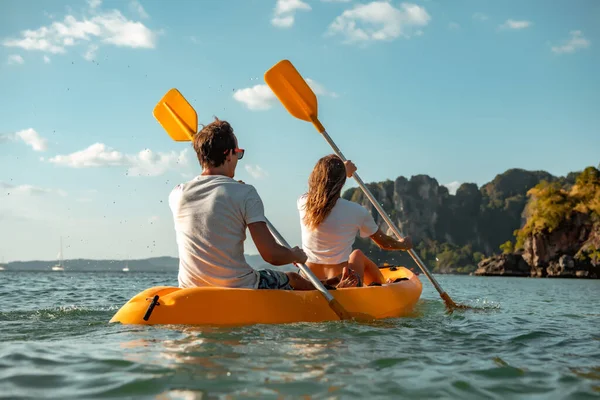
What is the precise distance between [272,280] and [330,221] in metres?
1.00

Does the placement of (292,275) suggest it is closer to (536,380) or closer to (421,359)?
(421,359)

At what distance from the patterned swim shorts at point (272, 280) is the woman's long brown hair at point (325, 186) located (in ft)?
2.54

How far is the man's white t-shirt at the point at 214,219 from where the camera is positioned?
14.5ft

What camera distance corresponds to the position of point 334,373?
123 inches

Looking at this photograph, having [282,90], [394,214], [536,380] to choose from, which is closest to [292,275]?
[536,380]

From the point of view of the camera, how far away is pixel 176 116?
687cm

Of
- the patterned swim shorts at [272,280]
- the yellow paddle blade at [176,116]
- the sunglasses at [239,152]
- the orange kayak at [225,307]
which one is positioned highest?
the yellow paddle blade at [176,116]

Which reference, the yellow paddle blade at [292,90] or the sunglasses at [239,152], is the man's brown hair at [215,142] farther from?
the yellow paddle blade at [292,90]

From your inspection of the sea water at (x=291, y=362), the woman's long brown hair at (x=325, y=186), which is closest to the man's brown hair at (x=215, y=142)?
the sea water at (x=291, y=362)

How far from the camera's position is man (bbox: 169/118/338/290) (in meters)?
4.43

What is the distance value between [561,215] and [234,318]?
67.3 metres

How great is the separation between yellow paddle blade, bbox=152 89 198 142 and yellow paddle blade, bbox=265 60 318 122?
1314 millimetres

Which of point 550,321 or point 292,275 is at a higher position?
point 292,275

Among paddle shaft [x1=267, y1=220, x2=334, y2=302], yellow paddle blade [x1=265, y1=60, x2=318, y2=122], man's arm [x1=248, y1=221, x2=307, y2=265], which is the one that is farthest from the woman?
yellow paddle blade [x1=265, y1=60, x2=318, y2=122]
